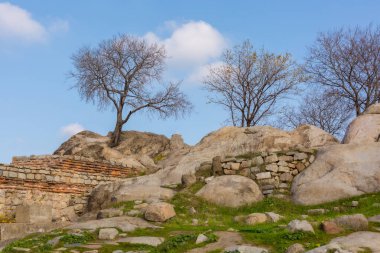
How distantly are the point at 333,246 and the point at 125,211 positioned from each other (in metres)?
7.10

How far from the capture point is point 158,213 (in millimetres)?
11672

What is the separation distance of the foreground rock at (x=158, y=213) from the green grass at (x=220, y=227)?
169mm

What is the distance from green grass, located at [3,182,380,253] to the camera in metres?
8.19

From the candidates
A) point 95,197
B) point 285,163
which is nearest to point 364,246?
point 285,163

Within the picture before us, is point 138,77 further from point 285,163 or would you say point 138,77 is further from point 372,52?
point 285,163

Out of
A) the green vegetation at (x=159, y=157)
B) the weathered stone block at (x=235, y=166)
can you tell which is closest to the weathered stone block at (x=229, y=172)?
the weathered stone block at (x=235, y=166)

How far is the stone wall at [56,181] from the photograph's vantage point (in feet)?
55.2

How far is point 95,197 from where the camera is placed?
59.3 feet

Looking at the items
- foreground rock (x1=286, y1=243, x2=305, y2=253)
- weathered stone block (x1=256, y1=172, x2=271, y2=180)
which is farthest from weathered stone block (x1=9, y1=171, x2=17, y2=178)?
foreground rock (x1=286, y1=243, x2=305, y2=253)

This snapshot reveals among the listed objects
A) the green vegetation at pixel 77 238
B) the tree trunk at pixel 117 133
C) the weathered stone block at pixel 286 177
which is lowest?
the green vegetation at pixel 77 238

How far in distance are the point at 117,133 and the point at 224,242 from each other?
24.5m

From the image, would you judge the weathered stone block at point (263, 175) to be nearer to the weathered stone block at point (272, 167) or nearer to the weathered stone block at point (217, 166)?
the weathered stone block at point (272, 167)

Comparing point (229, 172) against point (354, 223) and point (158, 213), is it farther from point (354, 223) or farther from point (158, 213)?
point (354, 223)

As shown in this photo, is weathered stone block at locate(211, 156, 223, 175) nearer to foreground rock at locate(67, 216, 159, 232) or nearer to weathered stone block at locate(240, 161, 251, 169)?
weathered stone block at locate(240, 161, 251, 169)
